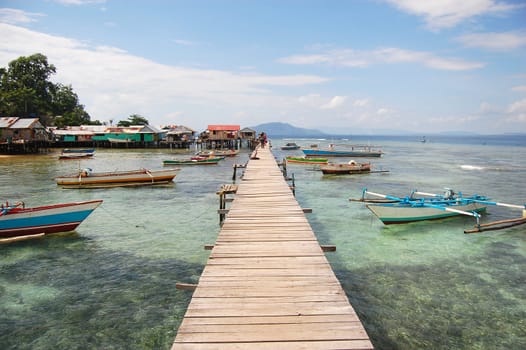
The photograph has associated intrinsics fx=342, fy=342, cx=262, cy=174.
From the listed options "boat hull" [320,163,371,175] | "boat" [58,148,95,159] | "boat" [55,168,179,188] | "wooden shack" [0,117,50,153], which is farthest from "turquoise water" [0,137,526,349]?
"wooden shack" [0,117,50,153]

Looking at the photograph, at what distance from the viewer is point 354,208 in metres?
18.2

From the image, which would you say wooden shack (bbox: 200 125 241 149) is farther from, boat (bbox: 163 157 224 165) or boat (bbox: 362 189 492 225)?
boat (bbox: 362 189 492 225)

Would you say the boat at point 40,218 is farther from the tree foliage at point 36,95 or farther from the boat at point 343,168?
the tree foliage at point 36,95

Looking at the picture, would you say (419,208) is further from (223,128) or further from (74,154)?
(223,128)

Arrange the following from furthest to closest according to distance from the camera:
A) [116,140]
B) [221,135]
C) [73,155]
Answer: [221,135]
[116,140]
[73,155]

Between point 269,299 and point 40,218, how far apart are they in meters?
11.3

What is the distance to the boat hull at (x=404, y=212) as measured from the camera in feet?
44.7

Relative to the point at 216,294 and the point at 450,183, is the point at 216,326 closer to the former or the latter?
the point at 216,294

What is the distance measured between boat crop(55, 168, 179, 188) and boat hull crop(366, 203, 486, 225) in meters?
17.6

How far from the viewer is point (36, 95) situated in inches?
3374

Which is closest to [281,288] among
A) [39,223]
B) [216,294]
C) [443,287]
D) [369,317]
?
[216,294]

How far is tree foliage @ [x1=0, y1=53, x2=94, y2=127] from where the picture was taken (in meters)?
75.0

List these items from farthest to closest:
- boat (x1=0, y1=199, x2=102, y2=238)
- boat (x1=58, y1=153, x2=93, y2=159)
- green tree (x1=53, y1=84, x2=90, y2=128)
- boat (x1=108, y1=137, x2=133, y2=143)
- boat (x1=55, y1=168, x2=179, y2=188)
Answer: green tree (x1=53, y1=84, x2=90, y2=128) → boat (x1=108, y1=137, x2=133, y2=143) → boat (x1=58, y1=153, x2=93, y2=159) → boat (x1=55, y1=168, x2=179, y2=188) → boat (x1=0, y1=199, x2=102, y2=238)

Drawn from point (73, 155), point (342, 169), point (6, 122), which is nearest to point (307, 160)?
point (342, 169)
